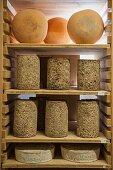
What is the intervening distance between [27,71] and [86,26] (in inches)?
23.0

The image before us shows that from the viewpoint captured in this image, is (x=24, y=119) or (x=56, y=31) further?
(x=56, y=31)

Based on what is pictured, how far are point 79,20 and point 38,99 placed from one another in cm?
78

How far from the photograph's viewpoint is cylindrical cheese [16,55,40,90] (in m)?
2.02

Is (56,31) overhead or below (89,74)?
overhead

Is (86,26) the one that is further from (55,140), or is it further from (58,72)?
(55,140)

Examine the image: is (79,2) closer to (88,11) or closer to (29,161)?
(88,11)

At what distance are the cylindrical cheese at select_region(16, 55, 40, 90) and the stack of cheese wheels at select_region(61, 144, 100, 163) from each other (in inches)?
22.8

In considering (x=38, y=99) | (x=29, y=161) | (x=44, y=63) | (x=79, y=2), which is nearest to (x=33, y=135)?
(x=29, y=161)

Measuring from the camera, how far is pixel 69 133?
2.18 m

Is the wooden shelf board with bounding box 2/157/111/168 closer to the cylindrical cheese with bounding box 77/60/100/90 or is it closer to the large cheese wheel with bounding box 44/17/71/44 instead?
the cylindrical cheese with bounding box 77/60/100/90

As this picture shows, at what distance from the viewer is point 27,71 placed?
6.63 ft

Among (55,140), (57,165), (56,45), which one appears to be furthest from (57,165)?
(56,45)

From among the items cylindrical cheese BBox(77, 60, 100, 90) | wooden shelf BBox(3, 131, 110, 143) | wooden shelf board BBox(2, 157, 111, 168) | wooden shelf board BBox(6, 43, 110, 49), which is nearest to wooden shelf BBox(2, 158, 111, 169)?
wooden shelf board BBox(2, 157, 111, 168)

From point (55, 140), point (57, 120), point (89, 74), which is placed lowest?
point (55, 140)
